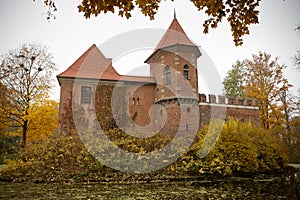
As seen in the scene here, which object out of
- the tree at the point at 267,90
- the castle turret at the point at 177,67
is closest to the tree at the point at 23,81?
the castle turret at the point at 177,67

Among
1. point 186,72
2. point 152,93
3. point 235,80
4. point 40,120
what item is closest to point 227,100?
point 186,72

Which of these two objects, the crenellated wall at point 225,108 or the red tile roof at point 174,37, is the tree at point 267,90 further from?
the red tile roof at point 174,37

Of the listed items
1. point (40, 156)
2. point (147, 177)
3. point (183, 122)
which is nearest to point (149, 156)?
point (147, 177)

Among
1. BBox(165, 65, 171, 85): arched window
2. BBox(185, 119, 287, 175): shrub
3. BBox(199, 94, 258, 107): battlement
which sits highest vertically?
BBox(165, 65, 171, 85): arched window

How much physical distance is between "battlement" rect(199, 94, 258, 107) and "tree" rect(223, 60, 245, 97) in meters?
8.40

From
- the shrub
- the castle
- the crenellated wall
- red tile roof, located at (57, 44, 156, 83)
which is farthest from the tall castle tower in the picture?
the shrub

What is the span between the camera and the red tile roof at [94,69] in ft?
63.0

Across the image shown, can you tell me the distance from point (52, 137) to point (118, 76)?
880cm

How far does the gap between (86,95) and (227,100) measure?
12527mm

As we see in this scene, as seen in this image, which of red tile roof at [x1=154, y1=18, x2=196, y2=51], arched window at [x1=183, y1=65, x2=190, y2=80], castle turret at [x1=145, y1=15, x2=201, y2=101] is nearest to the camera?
castle turret at [x1=145, y1=15, x2=201, y2=101]

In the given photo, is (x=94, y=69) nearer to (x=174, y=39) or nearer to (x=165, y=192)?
(x=174, y=39)

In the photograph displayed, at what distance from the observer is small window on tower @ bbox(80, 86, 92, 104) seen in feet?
62.1

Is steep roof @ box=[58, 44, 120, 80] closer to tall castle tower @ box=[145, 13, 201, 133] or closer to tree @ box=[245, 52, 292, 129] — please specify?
tall castle tower @ box=[145, 13, 201, 133]

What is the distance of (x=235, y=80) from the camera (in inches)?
1229
